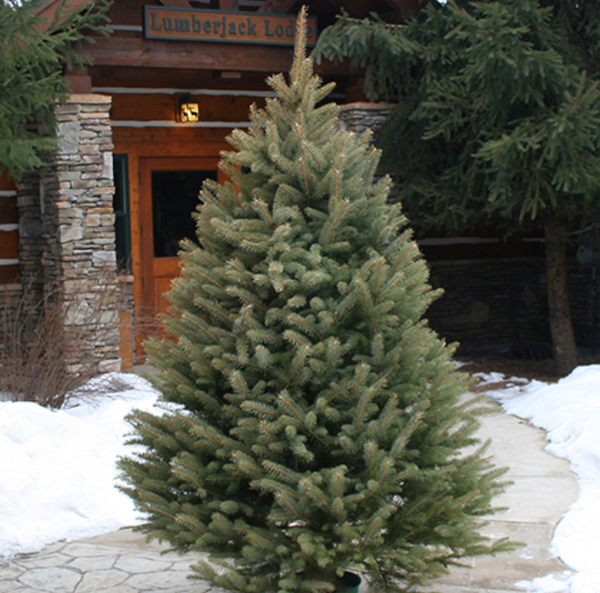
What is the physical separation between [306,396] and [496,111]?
18.3 feet

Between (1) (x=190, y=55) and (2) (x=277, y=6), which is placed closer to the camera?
(1) (x=190, y=55)

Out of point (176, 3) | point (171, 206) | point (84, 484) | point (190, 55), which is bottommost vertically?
point (84, 484)

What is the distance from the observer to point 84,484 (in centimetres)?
525

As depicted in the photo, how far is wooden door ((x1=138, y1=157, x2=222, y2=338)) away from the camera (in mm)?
9977

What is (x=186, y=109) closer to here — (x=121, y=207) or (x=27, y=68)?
(x=121, y=207)

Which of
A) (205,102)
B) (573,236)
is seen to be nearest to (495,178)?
(573,236)

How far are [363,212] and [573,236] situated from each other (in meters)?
7.40

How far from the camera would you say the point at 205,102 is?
401 inches

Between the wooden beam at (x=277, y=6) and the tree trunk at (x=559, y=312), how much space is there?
12.9 ft

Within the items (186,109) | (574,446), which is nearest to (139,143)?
(186,109)

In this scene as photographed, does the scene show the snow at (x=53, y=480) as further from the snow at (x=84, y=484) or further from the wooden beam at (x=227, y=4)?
the wooden beam at (x=227, y=4)

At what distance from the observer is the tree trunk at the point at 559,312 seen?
936cm

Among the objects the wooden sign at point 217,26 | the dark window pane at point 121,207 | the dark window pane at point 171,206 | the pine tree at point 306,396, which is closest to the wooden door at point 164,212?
the dark window pane at point 171,206

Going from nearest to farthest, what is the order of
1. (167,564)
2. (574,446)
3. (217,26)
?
(167,564) → (574,446) → (217,26)
